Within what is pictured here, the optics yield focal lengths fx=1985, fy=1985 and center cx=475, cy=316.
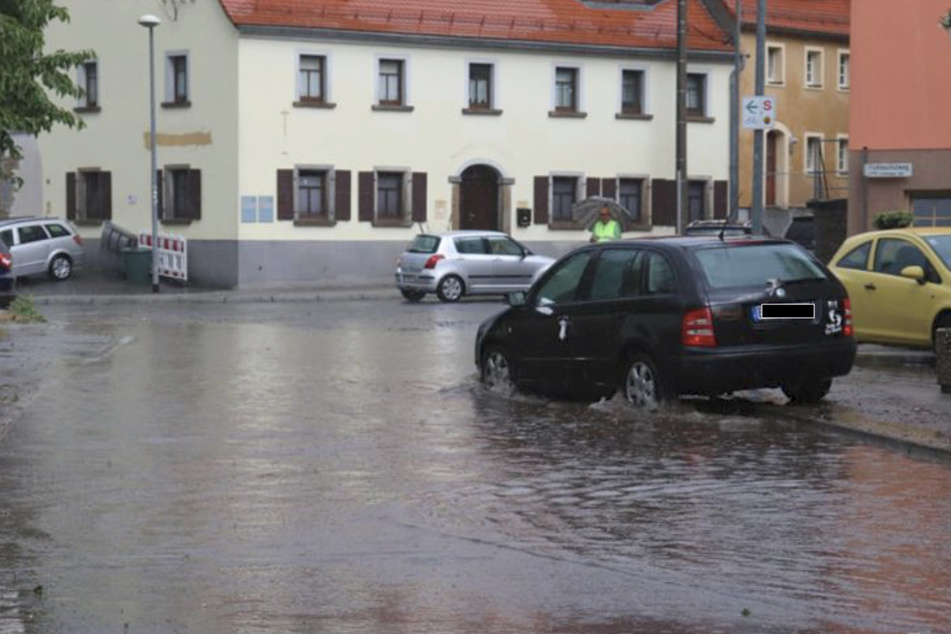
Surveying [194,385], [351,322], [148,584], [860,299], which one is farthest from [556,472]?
[351,322]

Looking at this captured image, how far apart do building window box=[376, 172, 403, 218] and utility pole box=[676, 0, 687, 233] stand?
7.29 m

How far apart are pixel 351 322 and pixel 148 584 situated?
81.1ft

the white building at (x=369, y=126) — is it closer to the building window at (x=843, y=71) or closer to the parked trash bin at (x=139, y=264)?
the parked trash bin at (x=139, y=264)

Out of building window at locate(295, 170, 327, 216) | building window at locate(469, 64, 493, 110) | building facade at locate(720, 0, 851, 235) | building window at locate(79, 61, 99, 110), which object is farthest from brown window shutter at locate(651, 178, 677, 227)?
building window at locate(79, 61, 99, 110)

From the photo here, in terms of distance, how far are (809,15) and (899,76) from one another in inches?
987

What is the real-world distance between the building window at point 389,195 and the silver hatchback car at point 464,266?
27.0 feet

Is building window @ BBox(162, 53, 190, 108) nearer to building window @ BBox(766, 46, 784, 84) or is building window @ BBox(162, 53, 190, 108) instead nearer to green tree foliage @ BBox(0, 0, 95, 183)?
green tree foliage @ BBox(0, 0, 95, 183)

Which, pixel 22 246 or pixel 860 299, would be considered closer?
pixel 860 299

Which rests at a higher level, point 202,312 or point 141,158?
point 141,158

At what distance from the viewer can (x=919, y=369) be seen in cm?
2109

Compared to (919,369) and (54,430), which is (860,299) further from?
(54,430)

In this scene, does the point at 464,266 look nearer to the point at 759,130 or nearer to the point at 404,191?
the point at 404,191

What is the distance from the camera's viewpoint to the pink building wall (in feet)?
118

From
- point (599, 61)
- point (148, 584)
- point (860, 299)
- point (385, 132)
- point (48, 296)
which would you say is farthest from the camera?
point (599, 61)
